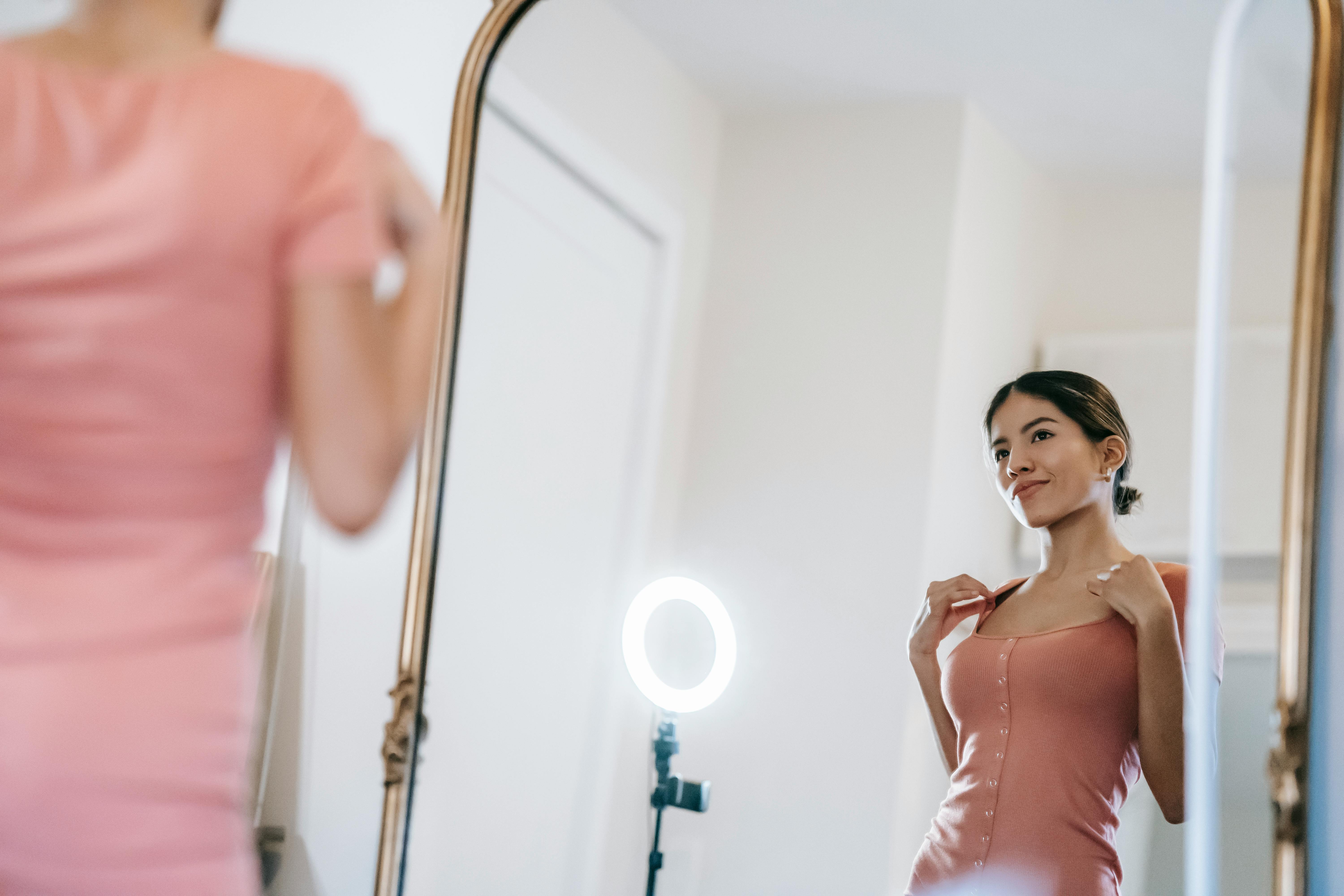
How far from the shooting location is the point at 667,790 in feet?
3.50

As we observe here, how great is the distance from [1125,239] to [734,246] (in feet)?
1.16

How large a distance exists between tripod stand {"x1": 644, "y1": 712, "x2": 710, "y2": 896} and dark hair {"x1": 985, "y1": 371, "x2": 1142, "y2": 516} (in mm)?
379

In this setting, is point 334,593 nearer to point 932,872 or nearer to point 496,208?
point 496,208

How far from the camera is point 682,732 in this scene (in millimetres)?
1069

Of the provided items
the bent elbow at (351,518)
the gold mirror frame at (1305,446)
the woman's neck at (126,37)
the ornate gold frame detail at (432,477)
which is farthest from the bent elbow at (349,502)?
the ornate gold frame detail at (432,477)

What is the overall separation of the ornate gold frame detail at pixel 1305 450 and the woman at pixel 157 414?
2.25ft

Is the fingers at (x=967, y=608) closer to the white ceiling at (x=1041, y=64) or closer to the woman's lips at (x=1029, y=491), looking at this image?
the woman's lips at (x=1029, y=491)

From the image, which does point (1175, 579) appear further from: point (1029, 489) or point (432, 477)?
point (432, 477)

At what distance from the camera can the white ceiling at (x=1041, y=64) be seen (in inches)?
38.5

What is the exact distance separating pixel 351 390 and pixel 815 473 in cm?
65

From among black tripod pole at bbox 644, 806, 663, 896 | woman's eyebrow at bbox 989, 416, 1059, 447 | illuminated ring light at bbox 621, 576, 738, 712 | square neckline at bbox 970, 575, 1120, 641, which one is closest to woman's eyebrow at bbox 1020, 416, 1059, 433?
woman's eyebrow at bbox 989, 416, 1059, 447

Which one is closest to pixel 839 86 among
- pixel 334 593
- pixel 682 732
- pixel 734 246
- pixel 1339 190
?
pixel 734 246

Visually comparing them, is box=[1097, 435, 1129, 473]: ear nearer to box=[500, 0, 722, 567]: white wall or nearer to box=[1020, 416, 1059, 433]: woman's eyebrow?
box=[1020, 416, 1059, 433]: woman's eyebrow

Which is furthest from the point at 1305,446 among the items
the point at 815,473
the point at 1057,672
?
the point at 815,473
